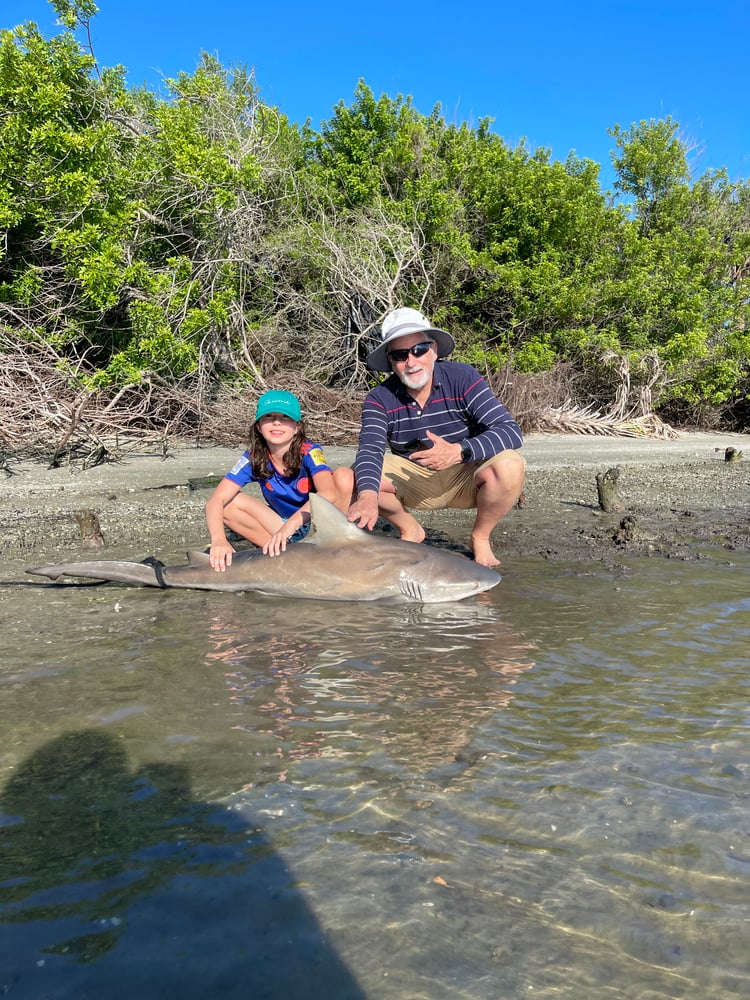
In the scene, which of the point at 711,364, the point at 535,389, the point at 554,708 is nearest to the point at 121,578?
the point at 554,708

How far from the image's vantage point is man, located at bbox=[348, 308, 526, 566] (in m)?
5.81

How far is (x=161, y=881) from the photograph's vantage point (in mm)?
2148

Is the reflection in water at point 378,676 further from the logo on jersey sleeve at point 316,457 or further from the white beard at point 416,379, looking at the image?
the white beard at point 416,379

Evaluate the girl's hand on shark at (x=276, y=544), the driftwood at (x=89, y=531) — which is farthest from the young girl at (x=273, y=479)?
the driftwood at (x=89, y=531)

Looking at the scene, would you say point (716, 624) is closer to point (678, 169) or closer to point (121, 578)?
point (121, 578)

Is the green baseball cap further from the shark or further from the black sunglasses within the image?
the shark

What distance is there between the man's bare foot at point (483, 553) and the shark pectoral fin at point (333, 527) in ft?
3.78

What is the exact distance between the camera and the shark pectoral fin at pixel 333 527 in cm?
516

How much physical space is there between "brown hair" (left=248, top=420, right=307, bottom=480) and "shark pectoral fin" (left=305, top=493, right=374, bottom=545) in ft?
2.63

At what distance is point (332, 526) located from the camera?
525 centimetres

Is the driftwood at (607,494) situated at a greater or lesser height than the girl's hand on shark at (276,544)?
greater

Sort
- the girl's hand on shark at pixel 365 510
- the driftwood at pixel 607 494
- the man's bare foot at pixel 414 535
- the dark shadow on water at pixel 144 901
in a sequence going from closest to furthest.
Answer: the dark shadow on water at pixel 144 901 < the girl's hand on shark at pixel 365 510 < the man's bare foot at pixel 414 535 < the driftwood at pixel 607 494

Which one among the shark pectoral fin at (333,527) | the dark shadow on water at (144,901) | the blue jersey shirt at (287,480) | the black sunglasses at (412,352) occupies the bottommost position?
the dark shadow on water at (144,901)

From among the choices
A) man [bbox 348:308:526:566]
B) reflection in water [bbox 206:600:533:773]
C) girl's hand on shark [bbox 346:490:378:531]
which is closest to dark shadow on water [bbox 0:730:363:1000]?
reflection in water [bbox 206:600:533:773]
